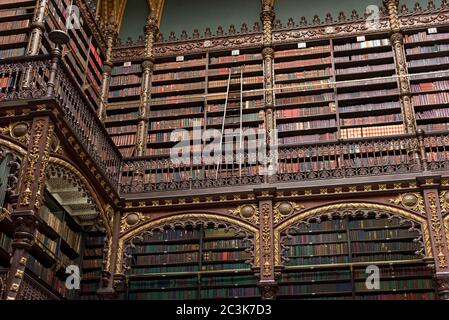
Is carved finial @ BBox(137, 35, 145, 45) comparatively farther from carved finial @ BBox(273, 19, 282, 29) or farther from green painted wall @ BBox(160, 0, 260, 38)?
carved finial @ BBox(273, 19, 282, 29)

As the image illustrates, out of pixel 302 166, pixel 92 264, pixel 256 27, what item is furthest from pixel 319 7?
pixel 92 264

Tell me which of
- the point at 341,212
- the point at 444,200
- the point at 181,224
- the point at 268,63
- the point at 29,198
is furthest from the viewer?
the point at 268,63

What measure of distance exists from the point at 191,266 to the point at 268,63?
3.08m

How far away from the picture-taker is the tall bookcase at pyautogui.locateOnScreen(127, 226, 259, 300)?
7.32 meters

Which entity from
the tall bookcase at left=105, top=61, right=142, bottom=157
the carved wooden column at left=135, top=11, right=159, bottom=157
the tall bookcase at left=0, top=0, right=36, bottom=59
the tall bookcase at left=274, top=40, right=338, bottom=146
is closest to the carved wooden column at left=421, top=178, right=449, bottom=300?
the tall bookcase at left=274, top=40, right=338, bottom=146

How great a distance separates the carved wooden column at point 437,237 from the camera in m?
6.50

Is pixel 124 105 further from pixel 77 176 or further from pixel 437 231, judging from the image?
pixel 437 231

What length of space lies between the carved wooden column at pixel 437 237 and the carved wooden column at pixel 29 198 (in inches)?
155

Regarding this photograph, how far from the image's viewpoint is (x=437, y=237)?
6.75m

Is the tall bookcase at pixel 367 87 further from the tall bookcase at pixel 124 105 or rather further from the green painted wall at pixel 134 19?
the green painted wall at pixel 134 19

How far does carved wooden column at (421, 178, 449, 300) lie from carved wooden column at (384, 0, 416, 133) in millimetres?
1138

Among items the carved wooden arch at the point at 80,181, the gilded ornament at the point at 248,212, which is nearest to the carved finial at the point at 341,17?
the gilded ornament at the point at 248,212

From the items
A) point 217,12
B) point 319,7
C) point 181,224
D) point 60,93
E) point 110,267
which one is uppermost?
point 217,12

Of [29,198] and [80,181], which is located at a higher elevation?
[80,181]
